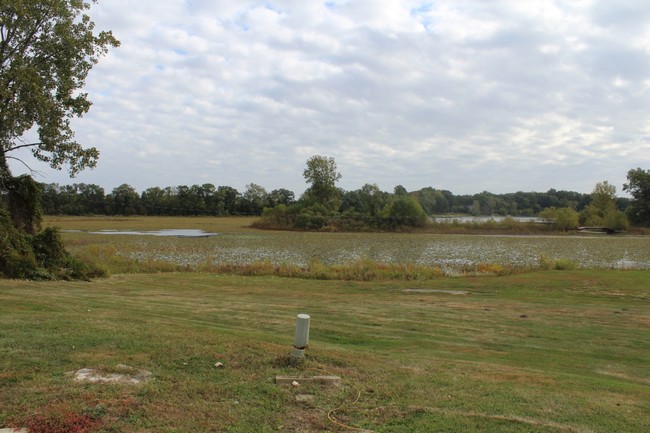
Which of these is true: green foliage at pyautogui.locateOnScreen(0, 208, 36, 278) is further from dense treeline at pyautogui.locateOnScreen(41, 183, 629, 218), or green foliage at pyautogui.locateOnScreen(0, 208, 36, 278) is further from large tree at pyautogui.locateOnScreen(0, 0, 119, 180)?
dense treeline at pyautogui.locateOnScreen(41, 183, 629, 218)

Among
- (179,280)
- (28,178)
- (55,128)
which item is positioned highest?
(55,128)

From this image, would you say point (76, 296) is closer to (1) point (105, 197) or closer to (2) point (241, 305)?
(2) point (241, 305)

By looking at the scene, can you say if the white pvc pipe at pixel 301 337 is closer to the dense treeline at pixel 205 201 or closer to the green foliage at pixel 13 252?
Result: the green foliage at pixel 13 252

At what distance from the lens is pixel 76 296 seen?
13359 mm

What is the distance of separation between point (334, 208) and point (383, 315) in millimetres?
86337

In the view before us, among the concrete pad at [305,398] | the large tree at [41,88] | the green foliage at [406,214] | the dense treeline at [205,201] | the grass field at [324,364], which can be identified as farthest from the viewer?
the dense treeline at [205,201]

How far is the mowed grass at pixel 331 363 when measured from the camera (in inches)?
181

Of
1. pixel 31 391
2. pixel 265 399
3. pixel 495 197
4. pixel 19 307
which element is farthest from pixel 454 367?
pixel 495 197

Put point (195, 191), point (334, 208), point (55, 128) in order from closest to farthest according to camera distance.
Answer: point (55, 128) → point (334, 208) → point (195, 191)

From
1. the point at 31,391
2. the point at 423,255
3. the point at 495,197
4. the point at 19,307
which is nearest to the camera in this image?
the point at 31,391

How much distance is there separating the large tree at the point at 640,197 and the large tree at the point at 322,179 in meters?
58.0

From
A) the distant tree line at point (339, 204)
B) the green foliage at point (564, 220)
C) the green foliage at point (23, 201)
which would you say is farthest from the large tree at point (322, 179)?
the green foliage at point (23, 201)

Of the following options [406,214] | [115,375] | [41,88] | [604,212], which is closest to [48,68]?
[41,88]

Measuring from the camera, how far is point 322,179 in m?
103
